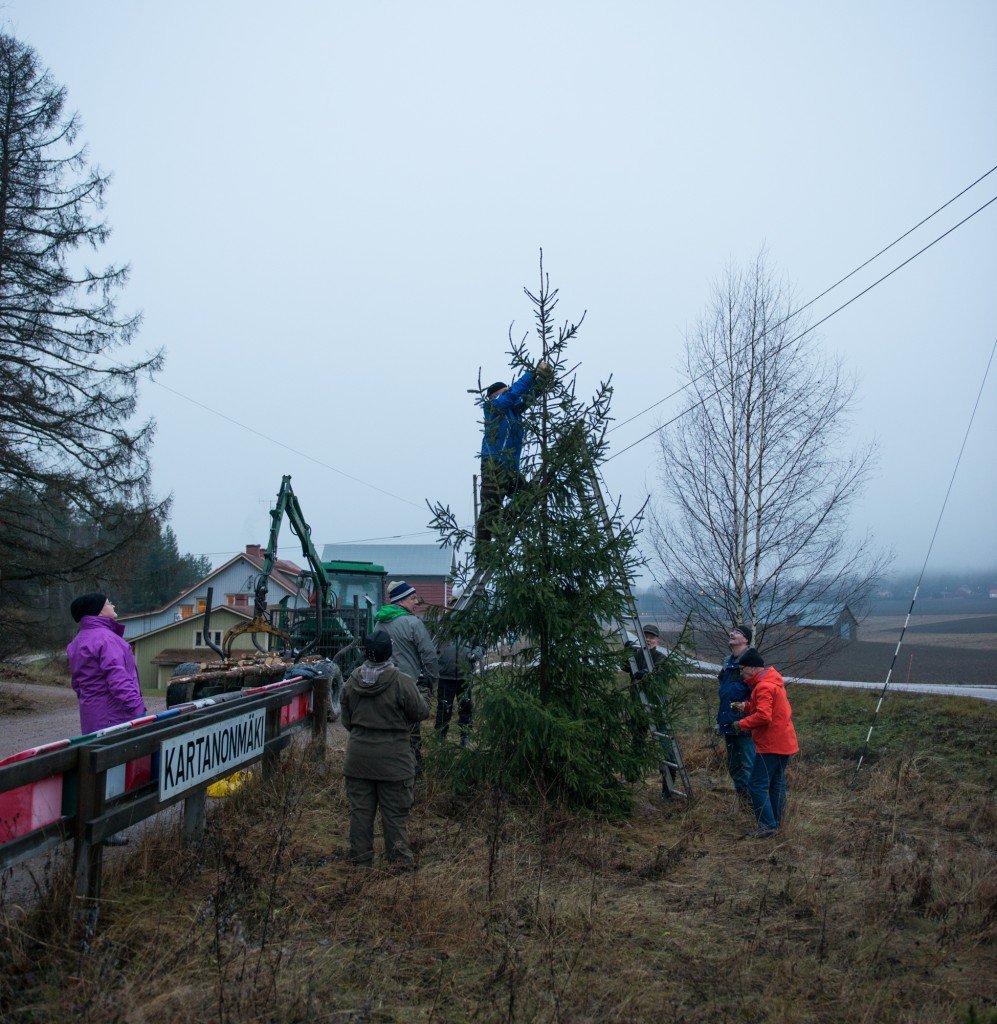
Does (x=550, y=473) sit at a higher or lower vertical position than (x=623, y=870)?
higher

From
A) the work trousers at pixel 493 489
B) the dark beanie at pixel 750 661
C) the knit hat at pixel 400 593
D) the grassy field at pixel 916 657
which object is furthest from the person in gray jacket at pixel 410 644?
the grassy field at pixel 916 657

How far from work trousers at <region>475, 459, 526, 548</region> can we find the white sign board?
2.32m

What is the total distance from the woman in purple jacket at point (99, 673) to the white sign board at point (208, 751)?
0.87 metres

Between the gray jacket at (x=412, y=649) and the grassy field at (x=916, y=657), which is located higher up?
the gray jacket at (x=412, y=649)

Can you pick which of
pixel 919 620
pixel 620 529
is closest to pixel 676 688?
pixel 620 529

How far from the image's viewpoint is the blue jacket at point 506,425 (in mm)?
7613

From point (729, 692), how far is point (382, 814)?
3614 millimetres

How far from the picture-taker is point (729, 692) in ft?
25.8

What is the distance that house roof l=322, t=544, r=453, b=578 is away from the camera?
71.7 m

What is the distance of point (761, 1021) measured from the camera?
145 inches

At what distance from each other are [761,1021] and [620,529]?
4.34m

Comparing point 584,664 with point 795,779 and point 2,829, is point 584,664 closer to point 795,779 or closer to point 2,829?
point 795,779

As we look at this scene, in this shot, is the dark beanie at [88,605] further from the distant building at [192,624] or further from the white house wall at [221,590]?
the white house wall at [221,590]

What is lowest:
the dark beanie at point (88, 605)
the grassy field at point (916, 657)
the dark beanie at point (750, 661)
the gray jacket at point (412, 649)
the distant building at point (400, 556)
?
the grassy field at point (916, 657)
